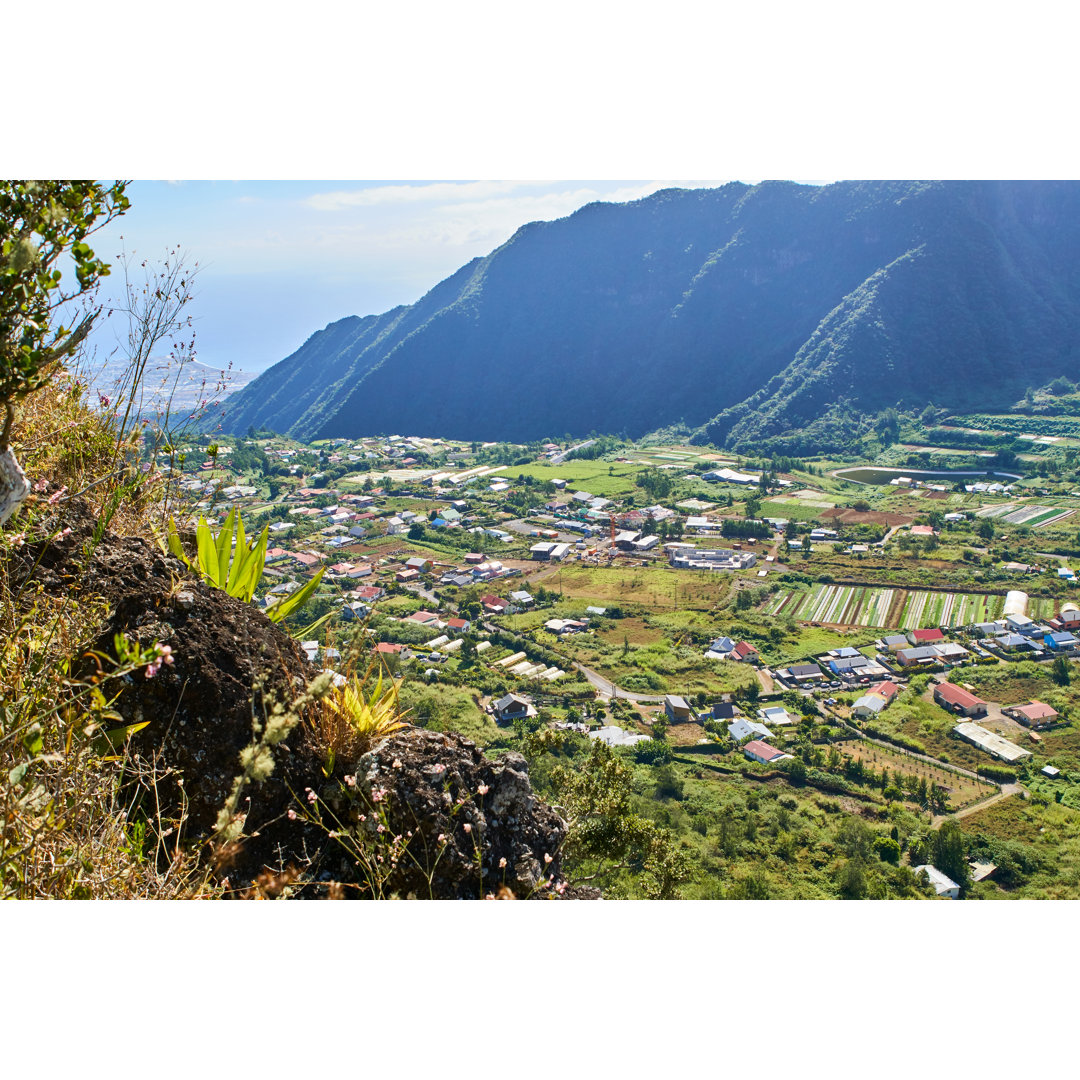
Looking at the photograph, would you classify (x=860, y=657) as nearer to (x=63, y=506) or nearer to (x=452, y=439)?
(x=63, y=506)

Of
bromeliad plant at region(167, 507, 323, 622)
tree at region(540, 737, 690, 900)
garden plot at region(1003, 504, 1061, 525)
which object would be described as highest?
bromeliad plant at region(167, 507, 323, 622)

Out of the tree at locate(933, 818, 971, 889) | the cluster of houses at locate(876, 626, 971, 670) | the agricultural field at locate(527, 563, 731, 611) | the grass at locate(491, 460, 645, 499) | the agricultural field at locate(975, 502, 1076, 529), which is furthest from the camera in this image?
the grass at locate(491, 460, 645, 499)

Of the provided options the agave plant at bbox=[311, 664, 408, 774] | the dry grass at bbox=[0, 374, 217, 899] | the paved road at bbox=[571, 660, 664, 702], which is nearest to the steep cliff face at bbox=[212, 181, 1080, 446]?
the paved road at bbox=[571, 660, 664, 702]

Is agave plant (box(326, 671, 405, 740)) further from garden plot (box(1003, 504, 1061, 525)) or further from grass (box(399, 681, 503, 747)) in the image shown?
garden plot (box(1003, 504, 1061, 525))

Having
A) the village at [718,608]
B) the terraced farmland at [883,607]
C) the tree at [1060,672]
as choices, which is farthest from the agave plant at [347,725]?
the terraced farmland at [883,607]

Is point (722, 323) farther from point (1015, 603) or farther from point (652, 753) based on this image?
point (652, 753)

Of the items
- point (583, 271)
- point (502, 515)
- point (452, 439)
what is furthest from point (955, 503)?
point (583, 271)
